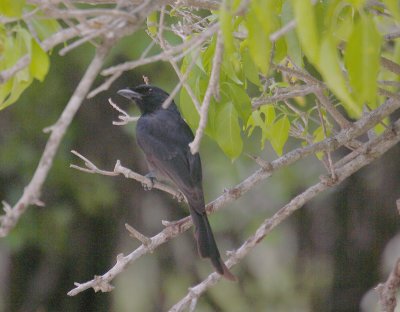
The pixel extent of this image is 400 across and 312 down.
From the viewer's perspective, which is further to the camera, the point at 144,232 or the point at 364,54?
the point at 144,232

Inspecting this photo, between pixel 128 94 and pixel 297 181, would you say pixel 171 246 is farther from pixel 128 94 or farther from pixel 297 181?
pixel 128 94

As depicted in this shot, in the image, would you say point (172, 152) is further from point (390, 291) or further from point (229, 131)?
point (229, 131)

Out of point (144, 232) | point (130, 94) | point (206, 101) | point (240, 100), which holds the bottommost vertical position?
point (144, 232)

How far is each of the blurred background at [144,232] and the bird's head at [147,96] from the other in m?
1.52

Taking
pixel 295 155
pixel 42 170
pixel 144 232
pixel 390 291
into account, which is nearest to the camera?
pixel 42 170

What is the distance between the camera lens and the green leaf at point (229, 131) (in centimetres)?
312

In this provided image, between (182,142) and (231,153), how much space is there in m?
2.11

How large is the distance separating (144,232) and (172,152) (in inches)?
93.2

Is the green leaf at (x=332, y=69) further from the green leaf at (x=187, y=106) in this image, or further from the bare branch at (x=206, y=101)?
the green leaf at (x=187, y=106)

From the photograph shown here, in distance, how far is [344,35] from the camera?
2553 millimetres

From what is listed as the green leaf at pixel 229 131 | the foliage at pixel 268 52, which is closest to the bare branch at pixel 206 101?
the foliage at pixel 268 52

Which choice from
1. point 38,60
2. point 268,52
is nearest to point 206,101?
point 268,52

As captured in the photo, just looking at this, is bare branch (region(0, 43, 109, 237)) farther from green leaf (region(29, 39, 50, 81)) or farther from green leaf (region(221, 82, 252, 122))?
green leaf (region(221, 82, 252, 122))

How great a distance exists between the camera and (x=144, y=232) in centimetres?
741
